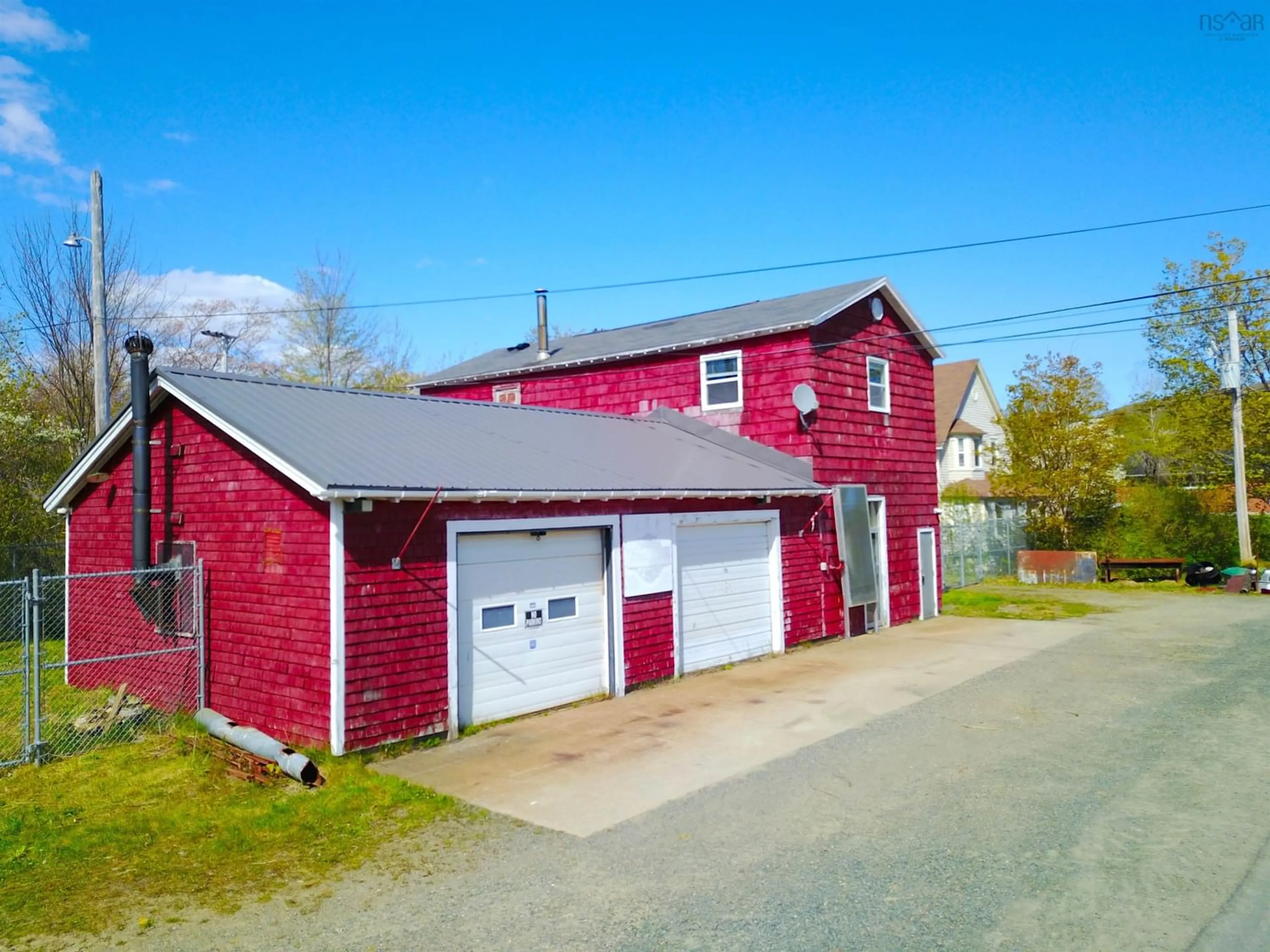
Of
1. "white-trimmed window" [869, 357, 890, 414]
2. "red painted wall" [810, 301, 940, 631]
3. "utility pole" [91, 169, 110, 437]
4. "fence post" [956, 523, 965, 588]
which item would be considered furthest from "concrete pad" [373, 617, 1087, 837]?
"fence post" [956, 523, 965, 588]

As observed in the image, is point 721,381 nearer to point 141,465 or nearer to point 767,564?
point 767,564

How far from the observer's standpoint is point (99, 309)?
15.3m

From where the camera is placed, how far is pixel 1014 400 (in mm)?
28031

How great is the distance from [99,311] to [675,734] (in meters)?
Answer: 12.6

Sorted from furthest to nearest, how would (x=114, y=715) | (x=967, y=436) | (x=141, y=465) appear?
(x=967, y=436), (x=141, y=465), (x=114, y=715)

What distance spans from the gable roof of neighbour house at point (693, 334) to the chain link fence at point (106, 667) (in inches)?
393

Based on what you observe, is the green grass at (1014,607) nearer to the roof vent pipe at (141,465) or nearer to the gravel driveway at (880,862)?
the gravel driveway at (880,862)

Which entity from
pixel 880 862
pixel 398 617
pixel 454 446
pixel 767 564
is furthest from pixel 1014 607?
pixel 880 862

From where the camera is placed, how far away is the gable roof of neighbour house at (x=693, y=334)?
16484mm

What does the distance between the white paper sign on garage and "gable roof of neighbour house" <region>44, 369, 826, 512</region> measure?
492 millimetres

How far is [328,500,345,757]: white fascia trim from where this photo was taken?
27.8 ft

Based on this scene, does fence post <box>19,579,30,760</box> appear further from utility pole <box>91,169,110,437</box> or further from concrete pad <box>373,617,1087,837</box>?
utility pole <box>91,169,110,437</box>

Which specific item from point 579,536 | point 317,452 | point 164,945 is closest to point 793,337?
point 579,536

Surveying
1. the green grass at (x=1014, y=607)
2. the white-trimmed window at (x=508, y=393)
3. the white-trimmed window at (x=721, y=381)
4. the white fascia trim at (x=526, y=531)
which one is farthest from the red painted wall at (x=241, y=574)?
the green grass at (x=1014, y=607)
